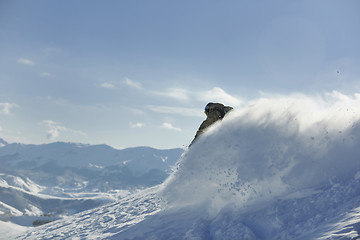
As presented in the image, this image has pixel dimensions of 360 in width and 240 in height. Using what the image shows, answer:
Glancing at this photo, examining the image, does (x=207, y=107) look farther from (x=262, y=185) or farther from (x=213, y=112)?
(x=262, y=185)

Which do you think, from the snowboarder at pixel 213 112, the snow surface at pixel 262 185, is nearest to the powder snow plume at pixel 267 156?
the snow surface at pixel 262 185

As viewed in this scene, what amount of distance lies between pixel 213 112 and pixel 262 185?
20.4 meters

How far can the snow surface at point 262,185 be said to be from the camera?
12.9 metres

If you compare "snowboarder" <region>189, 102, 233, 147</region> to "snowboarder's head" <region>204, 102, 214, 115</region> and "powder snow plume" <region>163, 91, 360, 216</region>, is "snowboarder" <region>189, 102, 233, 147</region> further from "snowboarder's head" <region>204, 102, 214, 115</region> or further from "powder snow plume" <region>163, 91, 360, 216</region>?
"powder snow plume" <region>163, 91, 360, 216</region>

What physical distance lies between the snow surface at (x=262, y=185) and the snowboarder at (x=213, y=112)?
14237mm

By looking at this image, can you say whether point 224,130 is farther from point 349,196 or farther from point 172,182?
point 349,196

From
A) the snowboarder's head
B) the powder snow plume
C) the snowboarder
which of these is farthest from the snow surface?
the snowboarder's head

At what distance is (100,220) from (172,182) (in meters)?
5.84

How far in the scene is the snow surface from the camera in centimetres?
1285

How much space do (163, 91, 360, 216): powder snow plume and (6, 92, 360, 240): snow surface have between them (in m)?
0.05

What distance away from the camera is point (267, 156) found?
16.2 m

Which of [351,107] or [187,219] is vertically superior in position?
[351,107]

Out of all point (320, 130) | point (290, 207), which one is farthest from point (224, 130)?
point (290, 207)

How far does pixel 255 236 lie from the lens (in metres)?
12.8
